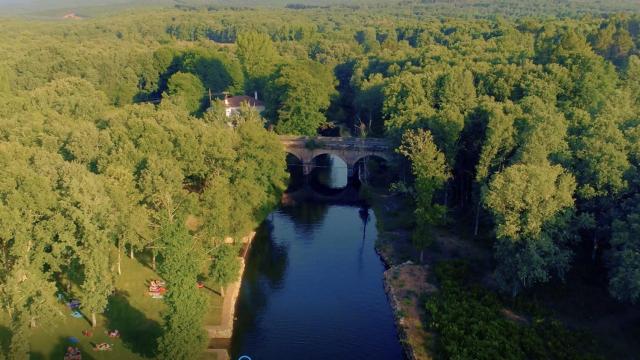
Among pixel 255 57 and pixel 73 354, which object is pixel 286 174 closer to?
pixel 73 354

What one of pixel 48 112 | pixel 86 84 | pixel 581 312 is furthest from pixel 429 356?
pixel 86 84

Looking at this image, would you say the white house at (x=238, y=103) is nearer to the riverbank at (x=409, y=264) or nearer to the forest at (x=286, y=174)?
the forest at (x=286, y=174)

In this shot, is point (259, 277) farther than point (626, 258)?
Yes

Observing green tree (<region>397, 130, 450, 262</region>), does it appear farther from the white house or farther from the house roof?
the house roof

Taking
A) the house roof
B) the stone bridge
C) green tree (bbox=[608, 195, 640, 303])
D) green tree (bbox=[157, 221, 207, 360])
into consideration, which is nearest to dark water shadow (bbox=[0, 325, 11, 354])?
green tree (bbox=[157, 221, 207, 360])

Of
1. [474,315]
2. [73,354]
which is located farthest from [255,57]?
[73,354]

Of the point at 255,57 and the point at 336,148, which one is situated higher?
the point at 255,57
